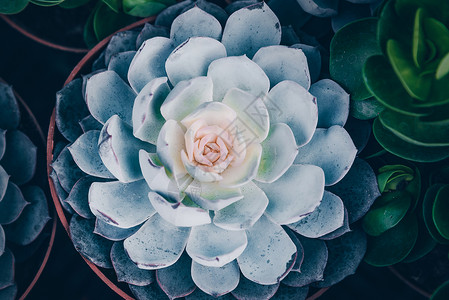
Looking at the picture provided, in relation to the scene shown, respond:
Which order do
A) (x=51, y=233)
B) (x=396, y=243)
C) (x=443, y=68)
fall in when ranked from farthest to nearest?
1. (x=51, y=233)
2. (x=396, y=243)
3. (x=443, y=68)

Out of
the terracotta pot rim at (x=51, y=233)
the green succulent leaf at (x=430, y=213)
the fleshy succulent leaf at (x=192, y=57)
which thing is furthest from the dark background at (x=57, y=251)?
the fleshy succulent leaf at (x=192, y=57)

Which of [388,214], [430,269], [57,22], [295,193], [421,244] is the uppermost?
[57,22]

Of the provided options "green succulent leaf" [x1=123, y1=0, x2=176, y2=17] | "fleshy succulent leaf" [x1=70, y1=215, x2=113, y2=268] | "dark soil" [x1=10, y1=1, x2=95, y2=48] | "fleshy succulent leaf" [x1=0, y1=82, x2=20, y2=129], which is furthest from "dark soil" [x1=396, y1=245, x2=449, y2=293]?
"dark soil" [x1=10, y1=1, x2=95, y2=48]

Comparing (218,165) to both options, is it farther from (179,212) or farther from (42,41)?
(42,41)

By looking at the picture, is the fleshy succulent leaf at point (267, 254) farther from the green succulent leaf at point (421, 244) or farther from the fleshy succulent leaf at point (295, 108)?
the green succulent leaf at point (421, 244)

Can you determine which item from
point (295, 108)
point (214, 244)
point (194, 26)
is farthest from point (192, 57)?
point (214, 244)

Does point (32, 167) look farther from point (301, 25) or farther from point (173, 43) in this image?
point (301, 25)
